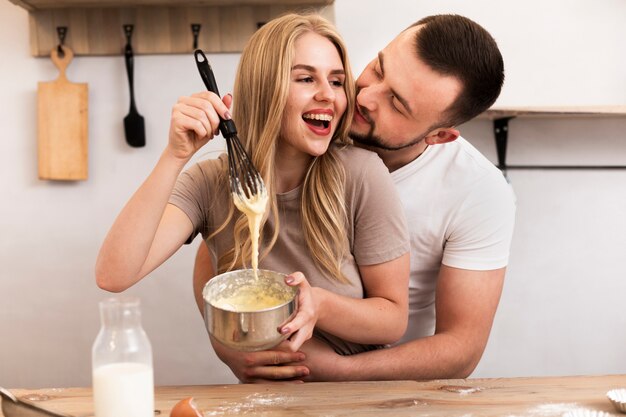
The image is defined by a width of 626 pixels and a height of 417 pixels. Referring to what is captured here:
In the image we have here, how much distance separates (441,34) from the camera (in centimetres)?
164

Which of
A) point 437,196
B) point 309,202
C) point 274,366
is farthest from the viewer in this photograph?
point 437,196

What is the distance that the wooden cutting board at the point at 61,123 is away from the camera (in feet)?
8.02

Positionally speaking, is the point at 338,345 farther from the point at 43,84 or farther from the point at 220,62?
the point at 43,84

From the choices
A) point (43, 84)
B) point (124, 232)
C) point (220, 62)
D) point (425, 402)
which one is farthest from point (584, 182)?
point (43, 84)

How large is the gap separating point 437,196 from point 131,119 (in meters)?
1.28

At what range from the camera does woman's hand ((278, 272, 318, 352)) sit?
1092 mm

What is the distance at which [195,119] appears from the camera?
1262 millimetres

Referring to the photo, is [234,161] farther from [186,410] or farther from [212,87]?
[186,410]

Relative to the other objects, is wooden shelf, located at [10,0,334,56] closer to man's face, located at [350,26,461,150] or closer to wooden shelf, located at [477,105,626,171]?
wooden shelf, located at [477,105,626,171]

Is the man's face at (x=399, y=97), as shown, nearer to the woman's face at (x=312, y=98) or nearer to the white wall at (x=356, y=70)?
the woman's face at (x=312, y=98)

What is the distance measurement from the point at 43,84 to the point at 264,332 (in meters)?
1.83

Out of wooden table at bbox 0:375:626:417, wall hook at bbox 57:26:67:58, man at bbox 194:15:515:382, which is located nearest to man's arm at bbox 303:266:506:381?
man at bbox 194:15:515:382

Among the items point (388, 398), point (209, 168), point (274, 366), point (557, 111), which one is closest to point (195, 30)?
point (209, 168)

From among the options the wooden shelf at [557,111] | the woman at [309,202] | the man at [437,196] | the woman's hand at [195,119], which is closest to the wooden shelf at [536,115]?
the wooden shelf at [557,111]
